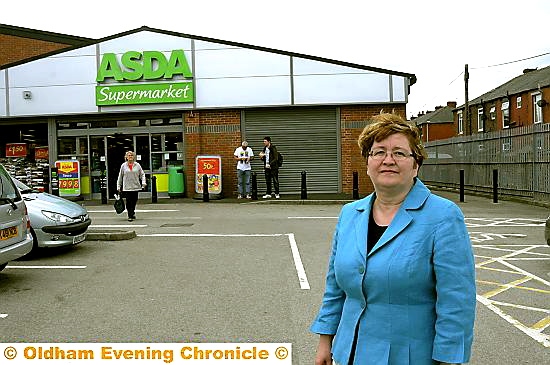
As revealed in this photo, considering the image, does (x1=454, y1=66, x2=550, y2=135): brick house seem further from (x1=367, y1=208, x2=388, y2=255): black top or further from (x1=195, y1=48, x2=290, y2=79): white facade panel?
(x1=367, y1=208, x2=388, y2=255): black top

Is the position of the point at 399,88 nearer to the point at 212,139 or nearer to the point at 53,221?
the point at 212,139

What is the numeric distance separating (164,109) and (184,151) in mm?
1664

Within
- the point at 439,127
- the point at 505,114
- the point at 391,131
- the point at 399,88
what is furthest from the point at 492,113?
the point at 391,131

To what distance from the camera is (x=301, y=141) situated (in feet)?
73.3

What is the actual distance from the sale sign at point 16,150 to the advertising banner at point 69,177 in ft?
8.66

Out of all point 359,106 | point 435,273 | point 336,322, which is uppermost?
point 359,106

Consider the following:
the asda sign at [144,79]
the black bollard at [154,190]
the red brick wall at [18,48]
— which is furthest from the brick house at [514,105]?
the red brick wall at [18,48]

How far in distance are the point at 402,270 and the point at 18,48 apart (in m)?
31.6

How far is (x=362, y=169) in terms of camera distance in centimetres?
2214

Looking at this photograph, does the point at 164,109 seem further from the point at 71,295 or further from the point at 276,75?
the point at 71,295

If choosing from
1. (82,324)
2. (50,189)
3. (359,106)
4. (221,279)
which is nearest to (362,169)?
(359,106)

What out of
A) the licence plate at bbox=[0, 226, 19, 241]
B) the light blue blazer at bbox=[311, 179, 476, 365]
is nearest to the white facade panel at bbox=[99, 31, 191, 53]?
the licence plate at bbox=[0, 226, 19, 241]

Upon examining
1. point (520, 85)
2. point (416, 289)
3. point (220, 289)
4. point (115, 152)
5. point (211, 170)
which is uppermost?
point (520, 85)

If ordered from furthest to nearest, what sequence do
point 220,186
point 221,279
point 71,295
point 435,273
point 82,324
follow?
point 220,186
point 221,279
point 71,295
point 82,324
point 435,273
